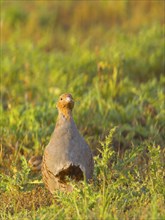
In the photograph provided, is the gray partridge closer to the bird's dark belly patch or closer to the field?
the bird's dark belly patch

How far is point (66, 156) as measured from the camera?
4.23m

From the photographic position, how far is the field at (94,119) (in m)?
4.02

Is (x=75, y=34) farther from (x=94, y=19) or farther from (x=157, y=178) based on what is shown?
(x=157, y=178)

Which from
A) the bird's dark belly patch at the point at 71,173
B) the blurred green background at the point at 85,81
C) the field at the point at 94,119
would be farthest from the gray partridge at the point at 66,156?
the blurred green background at the point at 85,81

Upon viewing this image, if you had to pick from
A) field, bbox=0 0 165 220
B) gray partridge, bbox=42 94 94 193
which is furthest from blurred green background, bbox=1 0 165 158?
gray partridge, bbox=42 94 94 193

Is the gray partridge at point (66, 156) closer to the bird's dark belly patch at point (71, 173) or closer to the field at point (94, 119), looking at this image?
the bird's dark belly patch at point (71, 173)

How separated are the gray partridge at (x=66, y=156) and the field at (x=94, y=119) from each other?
112mm

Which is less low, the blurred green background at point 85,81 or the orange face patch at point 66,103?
the orange face patch at point 66,103

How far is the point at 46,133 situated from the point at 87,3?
243 inches

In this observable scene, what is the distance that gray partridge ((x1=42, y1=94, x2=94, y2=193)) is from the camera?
4.24 m

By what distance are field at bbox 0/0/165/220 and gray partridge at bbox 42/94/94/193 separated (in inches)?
4.4

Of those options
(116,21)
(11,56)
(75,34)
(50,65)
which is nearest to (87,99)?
(50,65)

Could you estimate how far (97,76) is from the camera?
23.5ft

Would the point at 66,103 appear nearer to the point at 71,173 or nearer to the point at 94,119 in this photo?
the point at 71,173
